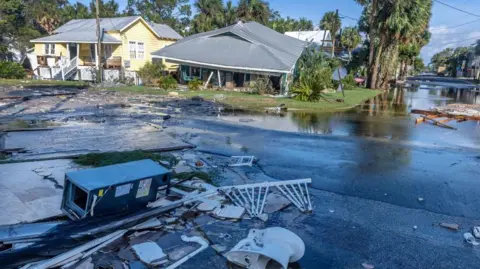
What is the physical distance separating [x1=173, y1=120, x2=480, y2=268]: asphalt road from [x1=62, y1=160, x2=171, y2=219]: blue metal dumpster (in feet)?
6.80

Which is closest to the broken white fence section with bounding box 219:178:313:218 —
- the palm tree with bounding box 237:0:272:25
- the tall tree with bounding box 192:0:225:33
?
the palm tree with bounding box 237:0:272:25

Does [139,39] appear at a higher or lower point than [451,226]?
higher

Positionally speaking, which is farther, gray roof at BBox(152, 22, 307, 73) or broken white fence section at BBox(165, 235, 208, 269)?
gray roof at BBox(152, 22, 307, 73)

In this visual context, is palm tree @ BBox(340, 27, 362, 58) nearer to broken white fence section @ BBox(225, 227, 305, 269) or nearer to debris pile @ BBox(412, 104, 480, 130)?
debris pile @ BBox(412, 104, 480, 130)

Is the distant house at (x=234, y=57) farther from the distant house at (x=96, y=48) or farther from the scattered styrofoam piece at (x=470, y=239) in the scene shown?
the scattered styrofoam piece at (x=470, y=239)

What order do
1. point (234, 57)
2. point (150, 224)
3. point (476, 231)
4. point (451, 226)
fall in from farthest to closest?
point (234, 57) → point (451, 226) → point (476, 231) → point (150, 224)

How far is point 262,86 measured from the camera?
26.6 metres

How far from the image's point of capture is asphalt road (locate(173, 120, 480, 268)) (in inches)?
216

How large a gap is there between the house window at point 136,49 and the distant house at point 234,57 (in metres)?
5.50

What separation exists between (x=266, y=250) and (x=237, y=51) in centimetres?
2543

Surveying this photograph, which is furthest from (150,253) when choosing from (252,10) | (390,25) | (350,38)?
(350,38)

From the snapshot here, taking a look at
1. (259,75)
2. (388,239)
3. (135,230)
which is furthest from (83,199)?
(259,75)

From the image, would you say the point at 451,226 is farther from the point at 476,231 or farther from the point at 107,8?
the point at 107,8

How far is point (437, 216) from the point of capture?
22.6 ft
